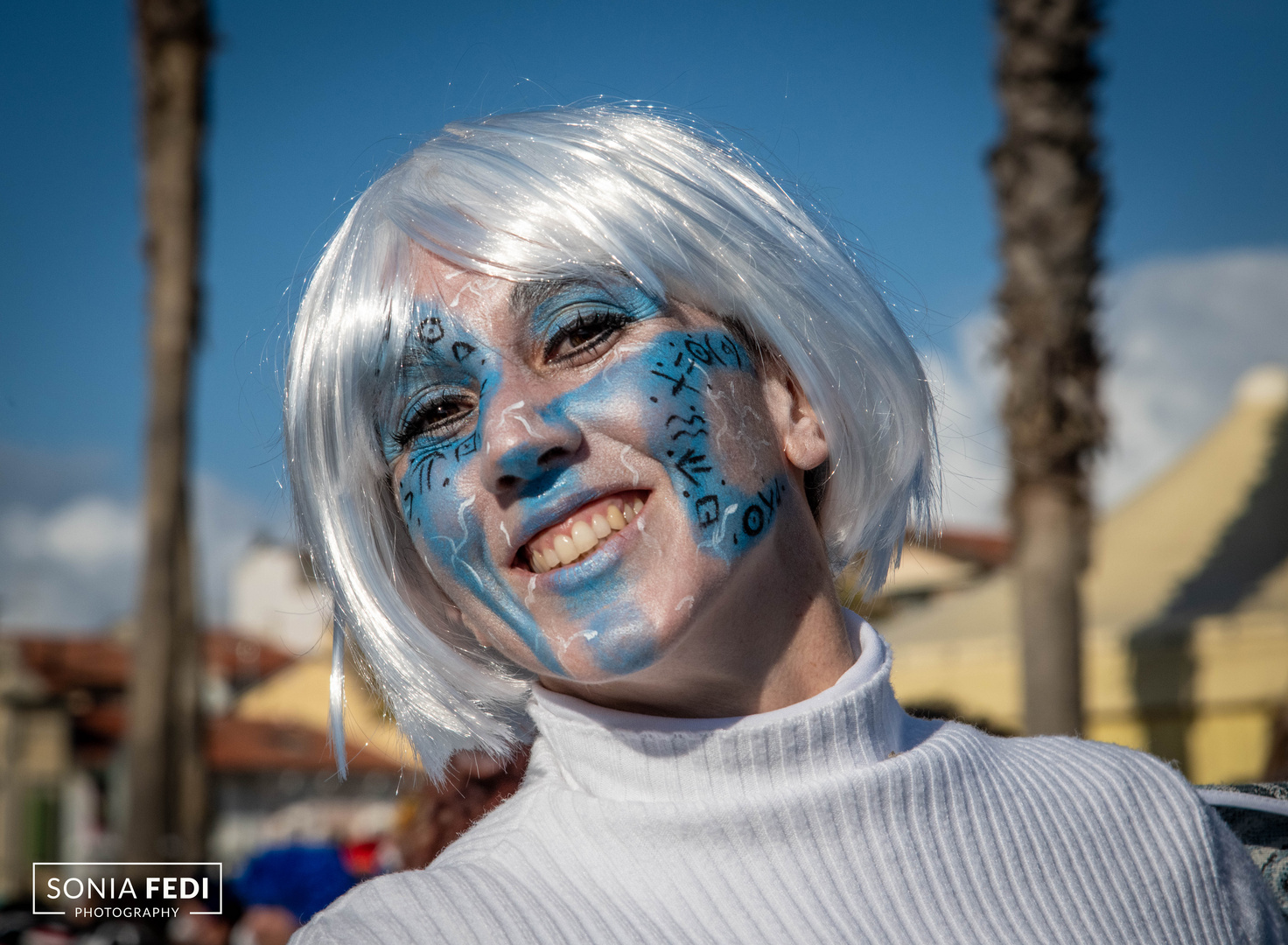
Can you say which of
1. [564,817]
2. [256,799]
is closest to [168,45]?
[564,817]

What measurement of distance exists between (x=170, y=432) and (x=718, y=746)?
6.60 meters

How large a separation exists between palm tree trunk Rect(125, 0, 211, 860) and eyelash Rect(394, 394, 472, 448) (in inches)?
242

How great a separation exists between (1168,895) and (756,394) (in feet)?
2.94

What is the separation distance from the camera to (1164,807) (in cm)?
161

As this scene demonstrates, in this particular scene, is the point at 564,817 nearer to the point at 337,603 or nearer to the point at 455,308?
the point at 337,603

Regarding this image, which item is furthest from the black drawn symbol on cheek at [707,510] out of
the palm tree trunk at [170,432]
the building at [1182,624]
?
the palm tree trunk at [170,432]

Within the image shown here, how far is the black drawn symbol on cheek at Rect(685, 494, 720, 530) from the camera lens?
1488 mm

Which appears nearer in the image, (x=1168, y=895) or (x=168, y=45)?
(x=1168, y=895)

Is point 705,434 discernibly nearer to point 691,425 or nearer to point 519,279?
point 691,425

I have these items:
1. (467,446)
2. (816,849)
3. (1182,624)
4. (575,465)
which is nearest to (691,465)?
(575,465)

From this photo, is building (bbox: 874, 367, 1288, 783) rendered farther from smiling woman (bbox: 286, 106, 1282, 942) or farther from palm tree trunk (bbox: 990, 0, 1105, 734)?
smiling woman (bbox: 286, 106, 1282, 942)

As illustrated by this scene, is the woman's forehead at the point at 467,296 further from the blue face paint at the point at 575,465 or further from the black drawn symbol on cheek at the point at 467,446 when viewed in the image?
the black drawn symbol on cheek at the point at 467,446

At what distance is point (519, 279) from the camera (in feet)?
5.07

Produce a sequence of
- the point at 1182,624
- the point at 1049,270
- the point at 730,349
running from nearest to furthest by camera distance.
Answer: the point at 730,349 → the point at 1049,270 → the point at 1182,624
